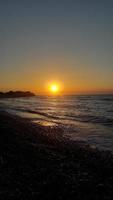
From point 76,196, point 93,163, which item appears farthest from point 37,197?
point 93,163

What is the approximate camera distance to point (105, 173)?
9164 millimetres

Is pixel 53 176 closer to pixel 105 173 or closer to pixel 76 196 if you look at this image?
pixel 76 196

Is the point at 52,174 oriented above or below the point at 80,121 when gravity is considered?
above

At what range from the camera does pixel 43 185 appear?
7449mm

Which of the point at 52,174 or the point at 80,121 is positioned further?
the point at 80,121

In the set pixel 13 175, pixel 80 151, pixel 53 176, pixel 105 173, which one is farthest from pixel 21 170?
pixel 80 151

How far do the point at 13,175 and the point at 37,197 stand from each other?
155 centimetres

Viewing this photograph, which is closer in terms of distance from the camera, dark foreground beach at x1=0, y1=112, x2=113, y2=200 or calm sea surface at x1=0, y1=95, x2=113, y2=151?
dark foreground beach at x1=0, y1=112, x2=113, y2=200

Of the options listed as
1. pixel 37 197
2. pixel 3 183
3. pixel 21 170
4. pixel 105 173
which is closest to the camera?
pixel 37 197

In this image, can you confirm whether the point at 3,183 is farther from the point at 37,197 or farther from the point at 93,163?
the point at 93,163

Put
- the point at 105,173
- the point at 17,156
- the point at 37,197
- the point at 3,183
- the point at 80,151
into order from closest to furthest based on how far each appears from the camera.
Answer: the point at 37,197 < the point at 3,183 < the point at 105,173 < the point at 17,156 < the point at 80,151

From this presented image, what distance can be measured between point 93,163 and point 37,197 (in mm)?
4445

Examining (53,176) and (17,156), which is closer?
(53,176)

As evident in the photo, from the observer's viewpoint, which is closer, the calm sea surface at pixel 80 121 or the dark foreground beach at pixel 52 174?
the dark foreground beach at pixel 52 174
